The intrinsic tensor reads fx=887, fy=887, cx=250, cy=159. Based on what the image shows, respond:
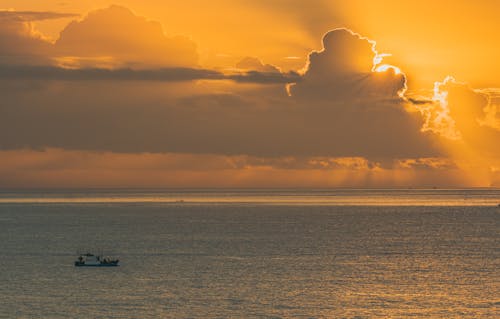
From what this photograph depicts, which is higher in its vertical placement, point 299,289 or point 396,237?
point 396,237

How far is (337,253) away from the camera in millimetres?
149500

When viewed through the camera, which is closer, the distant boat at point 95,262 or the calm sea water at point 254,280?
the calm sea water at point 254,280

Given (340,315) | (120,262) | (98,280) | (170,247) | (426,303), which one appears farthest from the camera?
(170,247)

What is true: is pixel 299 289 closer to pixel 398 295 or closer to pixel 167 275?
pixel 398 295

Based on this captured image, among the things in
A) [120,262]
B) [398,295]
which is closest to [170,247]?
[120,262]

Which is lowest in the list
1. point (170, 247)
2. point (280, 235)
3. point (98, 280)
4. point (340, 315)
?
point (340, 315)

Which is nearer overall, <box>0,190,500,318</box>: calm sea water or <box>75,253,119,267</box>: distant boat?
<box>0,190,500,318</box>: calm sea water

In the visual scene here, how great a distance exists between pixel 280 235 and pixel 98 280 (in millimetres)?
87749

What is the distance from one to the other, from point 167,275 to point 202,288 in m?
13.2

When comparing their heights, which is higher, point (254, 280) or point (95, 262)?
point (95, 262)

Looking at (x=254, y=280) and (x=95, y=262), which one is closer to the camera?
(x=254, y=280)

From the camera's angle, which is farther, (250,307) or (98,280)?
(98,280)

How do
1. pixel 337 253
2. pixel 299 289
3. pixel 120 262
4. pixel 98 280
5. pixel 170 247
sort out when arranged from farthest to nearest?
1. pixel 170 247
2. pixel 337 253
3. pixel 120 262
4. pixel 98 280
5. pixel 299 289

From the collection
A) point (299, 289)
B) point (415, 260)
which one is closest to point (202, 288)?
point (299, 289)
